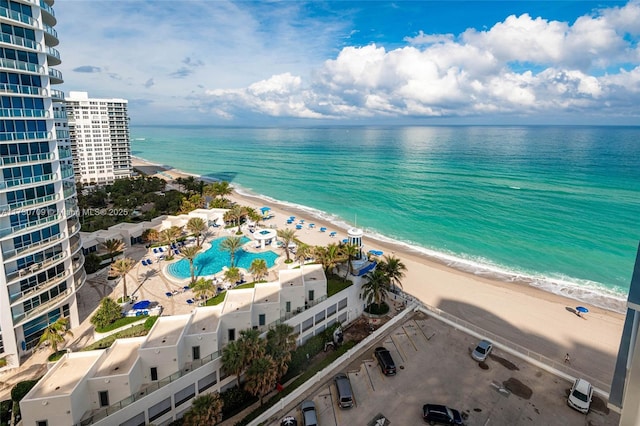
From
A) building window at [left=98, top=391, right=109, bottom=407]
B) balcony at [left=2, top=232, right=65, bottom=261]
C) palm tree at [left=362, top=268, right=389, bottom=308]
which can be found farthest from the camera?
palm tree at [left=362, top=268, right=389, bottom=308]

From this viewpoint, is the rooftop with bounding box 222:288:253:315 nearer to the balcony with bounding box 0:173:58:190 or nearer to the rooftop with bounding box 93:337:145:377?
the rooftop with bounding box 93:337:145:377

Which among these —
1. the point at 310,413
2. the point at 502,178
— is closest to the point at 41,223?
the point at 310,413

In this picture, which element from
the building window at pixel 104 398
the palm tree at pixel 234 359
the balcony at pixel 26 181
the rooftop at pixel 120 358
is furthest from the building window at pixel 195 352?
the balcony at pixel 26 181

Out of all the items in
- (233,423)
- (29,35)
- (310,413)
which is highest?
(29,35)

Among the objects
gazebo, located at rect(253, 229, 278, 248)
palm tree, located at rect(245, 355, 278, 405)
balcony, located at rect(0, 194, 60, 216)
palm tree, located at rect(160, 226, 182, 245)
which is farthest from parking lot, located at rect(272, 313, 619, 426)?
palm tree, located at rect(160, 226, 182, 245)

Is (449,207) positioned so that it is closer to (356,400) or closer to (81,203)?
(356,400)

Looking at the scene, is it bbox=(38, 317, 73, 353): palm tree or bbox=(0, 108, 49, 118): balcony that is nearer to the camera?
bbox=(0, 108, 49, 118): balcony
